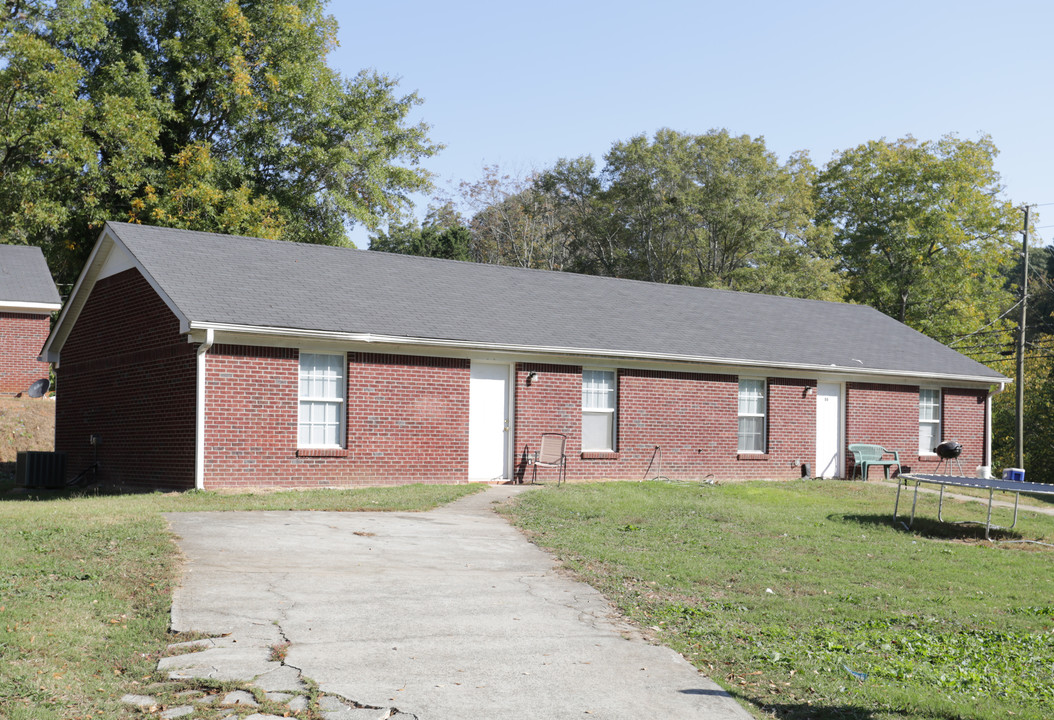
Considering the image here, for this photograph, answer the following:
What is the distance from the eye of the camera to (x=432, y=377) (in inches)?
711

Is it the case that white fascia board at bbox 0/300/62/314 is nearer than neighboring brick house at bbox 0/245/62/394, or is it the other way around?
white fascia board at bbox 0/300/62/314

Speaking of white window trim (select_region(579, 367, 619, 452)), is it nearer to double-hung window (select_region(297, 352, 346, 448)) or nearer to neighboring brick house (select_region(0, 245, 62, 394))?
double-hung window (select_region(297, 352, 346, 448))

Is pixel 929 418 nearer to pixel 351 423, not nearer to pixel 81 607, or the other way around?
pixel 351 423

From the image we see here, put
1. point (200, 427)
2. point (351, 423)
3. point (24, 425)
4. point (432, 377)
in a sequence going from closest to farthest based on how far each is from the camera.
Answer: point (200, 427)
point (351, 423)
point (432, 377)
point (24, 425)

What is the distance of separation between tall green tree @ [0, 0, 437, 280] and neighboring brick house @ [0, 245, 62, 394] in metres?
1.83

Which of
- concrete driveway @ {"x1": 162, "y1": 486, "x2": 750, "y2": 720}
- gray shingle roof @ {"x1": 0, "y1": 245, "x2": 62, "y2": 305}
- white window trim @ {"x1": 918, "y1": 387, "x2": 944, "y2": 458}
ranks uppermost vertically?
gray shingle roof @ {"x1": 0, "y1": 245, "x2": 62, "y2": 305}

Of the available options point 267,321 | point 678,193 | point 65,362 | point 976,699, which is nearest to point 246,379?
point 267,321

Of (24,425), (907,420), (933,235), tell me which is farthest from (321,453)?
(933,235)

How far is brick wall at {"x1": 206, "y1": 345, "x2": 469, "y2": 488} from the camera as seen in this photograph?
1596 centimetres

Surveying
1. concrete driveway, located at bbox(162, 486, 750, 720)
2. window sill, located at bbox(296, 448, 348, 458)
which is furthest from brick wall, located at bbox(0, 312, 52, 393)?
concrete driveway, located at bbox(162, 486, 750, 720)

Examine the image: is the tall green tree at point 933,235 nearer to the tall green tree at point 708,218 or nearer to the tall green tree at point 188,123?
the tall green tree at point 708,218

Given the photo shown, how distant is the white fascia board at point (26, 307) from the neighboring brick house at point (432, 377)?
7.74 meters

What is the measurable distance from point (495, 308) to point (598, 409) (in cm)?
306

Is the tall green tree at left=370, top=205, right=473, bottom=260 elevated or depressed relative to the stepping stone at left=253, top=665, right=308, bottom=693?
elevated
